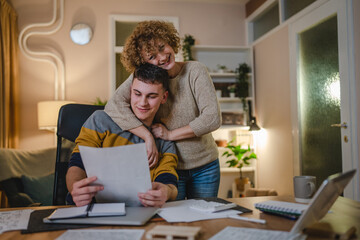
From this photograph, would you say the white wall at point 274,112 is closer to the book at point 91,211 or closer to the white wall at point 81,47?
the white wall at point 81,47

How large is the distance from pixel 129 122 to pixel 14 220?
594 millimetres

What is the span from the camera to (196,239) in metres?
0.80

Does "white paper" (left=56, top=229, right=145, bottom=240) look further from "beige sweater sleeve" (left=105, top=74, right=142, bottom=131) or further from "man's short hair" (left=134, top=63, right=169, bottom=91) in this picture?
"man's short hair" (left=134, top=63, right=169, bottom=91)

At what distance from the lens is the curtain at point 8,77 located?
355cm

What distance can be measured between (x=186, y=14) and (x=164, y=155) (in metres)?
3.42

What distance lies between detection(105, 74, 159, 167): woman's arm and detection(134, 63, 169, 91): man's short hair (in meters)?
0.14

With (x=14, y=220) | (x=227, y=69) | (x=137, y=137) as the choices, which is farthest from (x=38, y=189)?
(x=227, y=69)

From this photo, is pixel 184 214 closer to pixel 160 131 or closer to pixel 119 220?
pixel 119 220

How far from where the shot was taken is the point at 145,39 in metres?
1.50

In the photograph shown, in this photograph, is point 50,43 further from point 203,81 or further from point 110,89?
point 203,81

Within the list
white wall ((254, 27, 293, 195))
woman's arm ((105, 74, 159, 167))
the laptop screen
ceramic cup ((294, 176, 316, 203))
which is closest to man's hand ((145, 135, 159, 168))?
woman's arm ((105, 74, 159, 167))

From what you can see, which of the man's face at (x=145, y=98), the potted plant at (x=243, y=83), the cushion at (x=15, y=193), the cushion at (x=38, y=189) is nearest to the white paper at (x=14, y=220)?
the man's face at (x=145, y=98)

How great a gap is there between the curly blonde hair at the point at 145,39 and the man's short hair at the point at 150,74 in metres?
0.06

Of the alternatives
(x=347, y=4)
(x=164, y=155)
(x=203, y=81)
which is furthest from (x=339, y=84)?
(x=164, y=155)
